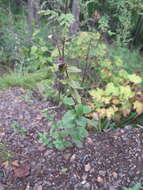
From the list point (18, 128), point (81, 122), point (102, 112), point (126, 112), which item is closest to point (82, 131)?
point (81, 122)

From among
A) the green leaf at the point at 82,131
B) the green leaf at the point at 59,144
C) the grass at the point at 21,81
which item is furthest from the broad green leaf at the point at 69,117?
the grass at the point at 21,81

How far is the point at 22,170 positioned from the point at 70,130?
486 mm

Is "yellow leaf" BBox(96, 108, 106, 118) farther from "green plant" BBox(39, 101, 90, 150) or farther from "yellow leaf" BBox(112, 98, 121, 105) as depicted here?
"green plant" BBox(39, 101, 90, 150)

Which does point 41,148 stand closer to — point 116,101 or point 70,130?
point 70,130

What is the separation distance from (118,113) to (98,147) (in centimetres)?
46

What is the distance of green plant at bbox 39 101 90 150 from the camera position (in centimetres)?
143

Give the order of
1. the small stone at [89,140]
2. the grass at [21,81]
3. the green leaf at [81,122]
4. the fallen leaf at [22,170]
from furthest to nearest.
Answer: the grass at [21,81], the small stone at [89,140], the fallen leaf at [22,170], the green leaf at [81,122]

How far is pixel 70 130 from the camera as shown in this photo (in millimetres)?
1536

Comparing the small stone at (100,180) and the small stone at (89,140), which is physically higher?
the small stone at (89,140)

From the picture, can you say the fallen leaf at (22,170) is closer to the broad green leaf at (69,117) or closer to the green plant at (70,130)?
the green plant at (70,130)

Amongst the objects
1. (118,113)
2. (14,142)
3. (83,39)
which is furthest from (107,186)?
(83,39)

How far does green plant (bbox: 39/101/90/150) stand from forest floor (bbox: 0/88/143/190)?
74 millimetres

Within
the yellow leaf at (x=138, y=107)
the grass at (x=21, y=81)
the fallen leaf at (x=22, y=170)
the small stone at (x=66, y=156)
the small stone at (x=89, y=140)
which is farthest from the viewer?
the grass at (x=21, y=81)

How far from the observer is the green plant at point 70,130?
4.69ft
